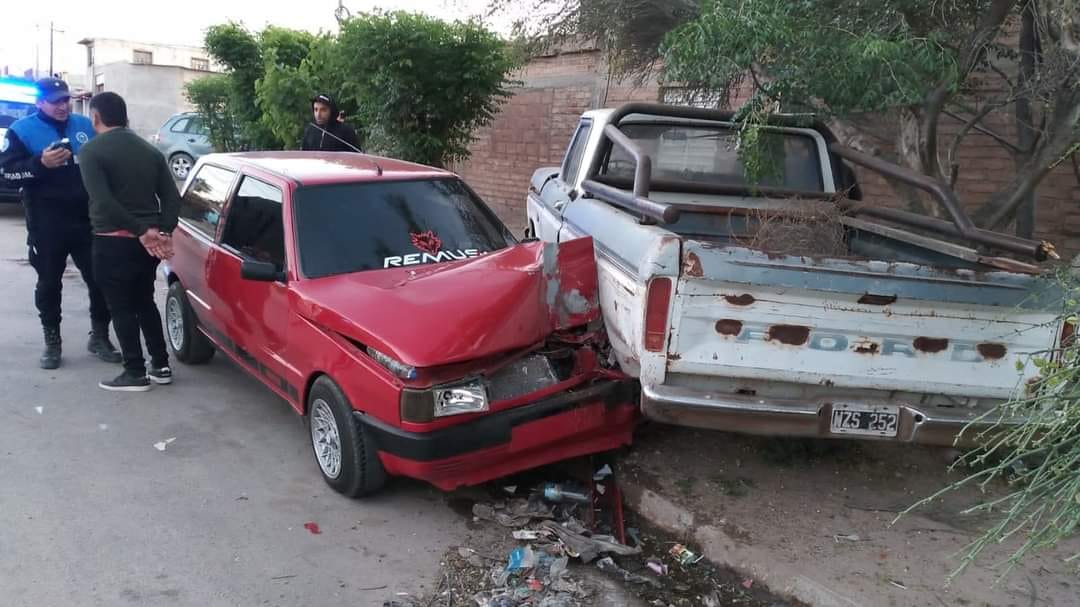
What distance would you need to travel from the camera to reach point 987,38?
17.7ft

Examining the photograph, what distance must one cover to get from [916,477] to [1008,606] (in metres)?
1.31

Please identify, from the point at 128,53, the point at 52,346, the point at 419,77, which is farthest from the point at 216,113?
the point at 128,53

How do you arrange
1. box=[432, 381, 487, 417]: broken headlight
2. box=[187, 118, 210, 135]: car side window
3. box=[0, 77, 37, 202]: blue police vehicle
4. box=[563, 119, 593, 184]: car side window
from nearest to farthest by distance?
box=[432, 381, 487, 417]: broken headlight → box=[563, 119, 593, 184]: car side window → box=[0, 77, 37, 202]: blue police vehicle → box=[187, 118, 210, 135]: car side window

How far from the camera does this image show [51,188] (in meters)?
6.02

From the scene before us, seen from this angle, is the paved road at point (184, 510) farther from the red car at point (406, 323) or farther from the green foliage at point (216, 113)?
the green foliage at point (216, 113)

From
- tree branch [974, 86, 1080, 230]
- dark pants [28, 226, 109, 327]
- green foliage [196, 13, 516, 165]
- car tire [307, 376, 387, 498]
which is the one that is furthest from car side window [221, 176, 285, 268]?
tree branch [974, 86, 1080, 230]

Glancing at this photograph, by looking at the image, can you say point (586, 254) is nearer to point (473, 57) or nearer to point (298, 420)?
point (298, 420)

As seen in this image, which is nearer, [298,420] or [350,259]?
[350,259]

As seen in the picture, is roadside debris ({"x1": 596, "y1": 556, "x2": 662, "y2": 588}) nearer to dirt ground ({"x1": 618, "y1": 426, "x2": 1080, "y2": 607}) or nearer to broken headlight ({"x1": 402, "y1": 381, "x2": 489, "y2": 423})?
dirt ground ({"x1": 618, "y1": 426, "x2": 1080, "y2": 607})

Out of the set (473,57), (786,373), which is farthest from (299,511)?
(473,57)

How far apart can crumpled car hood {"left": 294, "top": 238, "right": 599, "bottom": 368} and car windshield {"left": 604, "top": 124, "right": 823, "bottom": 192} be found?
1.73m

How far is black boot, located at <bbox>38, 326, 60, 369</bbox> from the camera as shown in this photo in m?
6.16

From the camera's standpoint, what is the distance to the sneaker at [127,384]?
5805 millimetres

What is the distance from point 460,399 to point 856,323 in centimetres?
189
